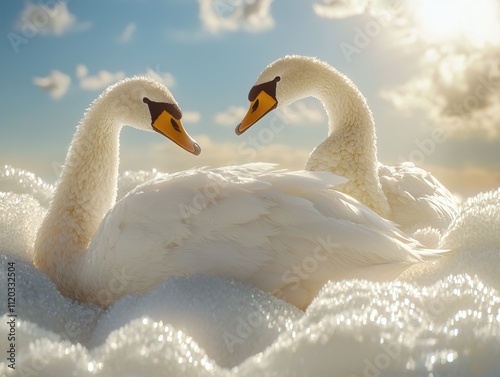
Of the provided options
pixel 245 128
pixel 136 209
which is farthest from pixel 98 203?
pixel 245 128

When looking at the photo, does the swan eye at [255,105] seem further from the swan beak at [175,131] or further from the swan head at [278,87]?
the swan beak at [175,131]

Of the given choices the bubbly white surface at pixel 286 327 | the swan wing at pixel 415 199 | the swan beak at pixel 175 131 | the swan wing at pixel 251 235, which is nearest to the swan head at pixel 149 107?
the swan beak at pixel 175 131

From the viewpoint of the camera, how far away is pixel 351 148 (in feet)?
12.8

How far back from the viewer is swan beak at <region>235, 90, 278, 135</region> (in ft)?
14.2

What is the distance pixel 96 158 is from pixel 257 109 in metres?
1.23

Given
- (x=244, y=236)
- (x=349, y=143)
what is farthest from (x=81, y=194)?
(x=349, y=143)

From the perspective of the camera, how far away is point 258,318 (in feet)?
7.49

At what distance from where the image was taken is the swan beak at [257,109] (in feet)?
14.2

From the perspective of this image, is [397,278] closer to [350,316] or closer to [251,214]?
[251,214]

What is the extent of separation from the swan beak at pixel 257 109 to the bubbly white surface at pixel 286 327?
1.76 meters

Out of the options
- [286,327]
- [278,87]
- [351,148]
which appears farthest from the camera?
[278,87]

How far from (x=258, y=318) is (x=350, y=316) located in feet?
1.82

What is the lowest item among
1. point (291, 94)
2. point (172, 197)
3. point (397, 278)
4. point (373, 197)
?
point (397, 278)

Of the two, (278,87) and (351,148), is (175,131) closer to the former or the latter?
(278,87)
